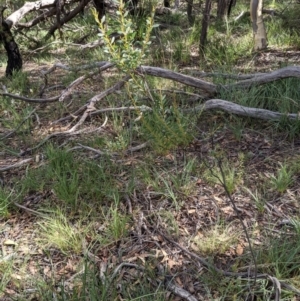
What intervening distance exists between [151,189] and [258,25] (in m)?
3.48

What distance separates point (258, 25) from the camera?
4957 millimetres

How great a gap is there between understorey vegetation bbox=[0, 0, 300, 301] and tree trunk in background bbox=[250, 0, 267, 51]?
3.21 feet

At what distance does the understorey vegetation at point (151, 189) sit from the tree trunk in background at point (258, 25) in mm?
977

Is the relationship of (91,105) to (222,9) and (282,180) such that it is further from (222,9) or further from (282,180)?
(222,9)

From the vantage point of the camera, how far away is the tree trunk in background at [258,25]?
16.2ft

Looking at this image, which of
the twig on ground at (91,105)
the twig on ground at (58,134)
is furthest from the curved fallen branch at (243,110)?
the twig on ground at (58,134)

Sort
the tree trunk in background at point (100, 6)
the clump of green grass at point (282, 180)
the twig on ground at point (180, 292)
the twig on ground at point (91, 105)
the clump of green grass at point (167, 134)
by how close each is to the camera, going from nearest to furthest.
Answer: the twig on ground at point (180, 292)
the clump of green grass at point (282, 180)
the clump of green grass at point (167, 134)
the twig on ground at point (91, 105)
the tree trunk in background at point (100, 6)

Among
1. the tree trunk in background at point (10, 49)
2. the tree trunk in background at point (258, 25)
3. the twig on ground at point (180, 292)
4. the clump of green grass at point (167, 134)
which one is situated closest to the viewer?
the twig on ground at point (180, 292)

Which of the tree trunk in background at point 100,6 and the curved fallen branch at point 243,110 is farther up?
the tree trunk in background at point 100,6

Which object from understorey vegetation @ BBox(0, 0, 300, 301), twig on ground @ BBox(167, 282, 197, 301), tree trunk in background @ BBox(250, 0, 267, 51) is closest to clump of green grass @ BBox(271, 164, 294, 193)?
understorey vegetation @ BBox(0, 0, 300, 301)

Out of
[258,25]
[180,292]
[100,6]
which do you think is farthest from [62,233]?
[100,6]

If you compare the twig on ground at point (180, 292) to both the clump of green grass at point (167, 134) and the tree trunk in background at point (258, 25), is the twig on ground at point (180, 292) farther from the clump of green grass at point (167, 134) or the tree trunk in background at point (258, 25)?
the tree trunk in background at point (258, 25)

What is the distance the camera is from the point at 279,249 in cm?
188

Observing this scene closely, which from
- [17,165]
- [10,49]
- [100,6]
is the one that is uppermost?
[100,6]
